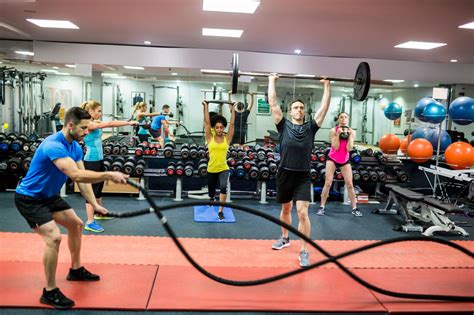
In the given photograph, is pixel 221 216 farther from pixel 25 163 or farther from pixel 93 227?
pixel 25 163

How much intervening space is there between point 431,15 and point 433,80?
388cm

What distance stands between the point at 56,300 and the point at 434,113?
528cm

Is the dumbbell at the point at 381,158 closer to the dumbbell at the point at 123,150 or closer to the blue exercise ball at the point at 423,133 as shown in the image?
the blue exercise ball at the point at 423,133

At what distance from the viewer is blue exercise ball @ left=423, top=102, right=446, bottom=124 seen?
547 centimetres

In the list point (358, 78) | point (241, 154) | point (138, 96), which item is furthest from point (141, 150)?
point (358, 78)

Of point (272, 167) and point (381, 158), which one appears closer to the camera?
point (272, 167)

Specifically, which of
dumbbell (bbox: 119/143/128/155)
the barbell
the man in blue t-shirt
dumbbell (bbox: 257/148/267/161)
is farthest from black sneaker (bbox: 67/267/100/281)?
dumbbell (bbox: 257/148/267/161)

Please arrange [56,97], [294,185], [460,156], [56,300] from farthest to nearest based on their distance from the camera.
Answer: [56,97] → [460,156] → [294,185] → [56,300]

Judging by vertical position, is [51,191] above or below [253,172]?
above

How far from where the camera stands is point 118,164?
17.3 feet

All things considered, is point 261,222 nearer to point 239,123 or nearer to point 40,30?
point 239,123

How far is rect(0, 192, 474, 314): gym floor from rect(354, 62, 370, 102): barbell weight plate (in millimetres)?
1349

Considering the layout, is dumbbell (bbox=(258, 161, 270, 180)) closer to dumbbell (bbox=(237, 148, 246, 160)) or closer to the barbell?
dumbbell (bbox=(237, 148, 246, 160))

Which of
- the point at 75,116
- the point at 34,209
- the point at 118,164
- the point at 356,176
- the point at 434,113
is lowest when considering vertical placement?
the point at 356,176
